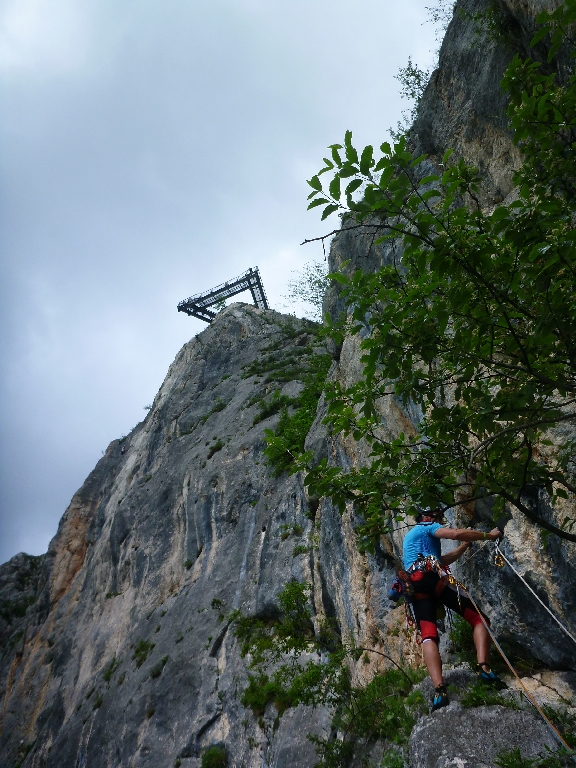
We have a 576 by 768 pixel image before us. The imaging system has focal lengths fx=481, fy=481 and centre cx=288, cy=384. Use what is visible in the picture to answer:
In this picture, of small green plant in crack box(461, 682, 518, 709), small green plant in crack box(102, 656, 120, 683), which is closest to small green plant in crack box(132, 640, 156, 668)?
small green plant in crack box(102, 656, 120, 683)

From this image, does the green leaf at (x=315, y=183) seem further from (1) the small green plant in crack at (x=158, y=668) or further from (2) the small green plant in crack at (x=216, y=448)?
(2) the small green plant in crack at (x=216, y=448)

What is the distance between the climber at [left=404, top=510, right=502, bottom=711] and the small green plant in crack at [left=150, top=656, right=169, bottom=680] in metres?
13.3


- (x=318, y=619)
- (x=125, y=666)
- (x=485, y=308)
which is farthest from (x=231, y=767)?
(x=485, y=308)

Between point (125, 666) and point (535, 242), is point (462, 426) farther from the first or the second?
point (125, 666)

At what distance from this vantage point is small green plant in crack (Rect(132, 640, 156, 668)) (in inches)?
688

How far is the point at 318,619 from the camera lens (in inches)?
494

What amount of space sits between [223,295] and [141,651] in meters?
30.3

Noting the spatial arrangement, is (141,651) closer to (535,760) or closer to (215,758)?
(215,758)

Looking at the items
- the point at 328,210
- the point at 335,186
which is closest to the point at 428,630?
the point at 328,210

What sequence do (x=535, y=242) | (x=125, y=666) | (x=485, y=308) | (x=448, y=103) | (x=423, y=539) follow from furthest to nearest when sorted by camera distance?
(x=125, y=666)
(x=448, y=103)
(x=423, y=539)
(x=485, y=308)
(x=535, y=242)

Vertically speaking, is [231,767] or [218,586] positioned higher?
[218,586]

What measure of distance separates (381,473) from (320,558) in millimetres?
9108

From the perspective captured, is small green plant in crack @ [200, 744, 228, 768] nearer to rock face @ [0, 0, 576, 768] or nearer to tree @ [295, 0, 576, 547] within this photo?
rock face @ [0, 0, 576, 768]

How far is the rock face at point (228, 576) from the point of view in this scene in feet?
19.7
